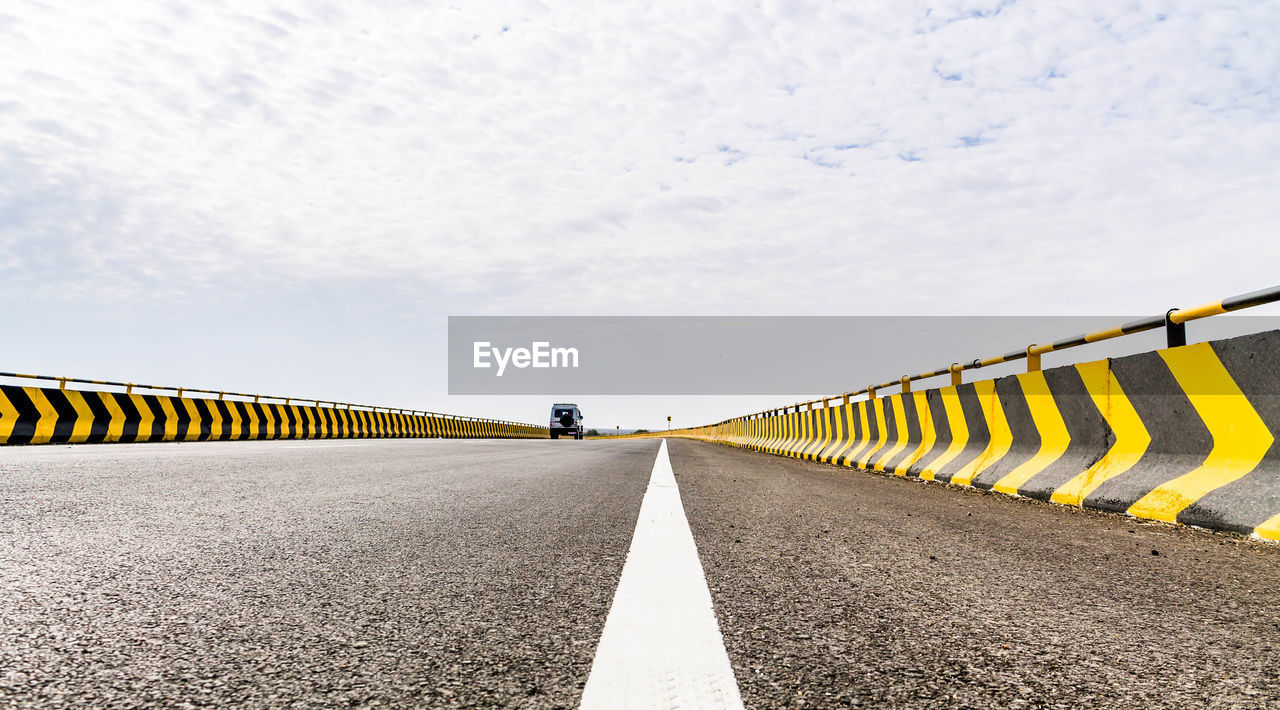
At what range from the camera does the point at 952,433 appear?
27.5ft

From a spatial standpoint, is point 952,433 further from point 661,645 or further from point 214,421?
point 214,421

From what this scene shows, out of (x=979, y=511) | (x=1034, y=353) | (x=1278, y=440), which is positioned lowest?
(x=979, y=511)

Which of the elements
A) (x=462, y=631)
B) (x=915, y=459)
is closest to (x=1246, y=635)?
(x=462, y=631)

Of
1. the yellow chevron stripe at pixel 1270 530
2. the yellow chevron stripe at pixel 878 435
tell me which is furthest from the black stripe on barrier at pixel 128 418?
the yellow chevron stripe at pixel 1270 530

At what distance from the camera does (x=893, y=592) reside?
8.80 feet

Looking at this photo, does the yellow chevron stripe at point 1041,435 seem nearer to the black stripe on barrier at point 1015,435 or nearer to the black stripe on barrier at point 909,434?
the black stripe on barrier at point 1015,435

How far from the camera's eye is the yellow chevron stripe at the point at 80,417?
1394 centimetres

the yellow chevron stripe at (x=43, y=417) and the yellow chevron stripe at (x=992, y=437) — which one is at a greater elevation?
the yellow chevron stripe at (x=43, y=417)

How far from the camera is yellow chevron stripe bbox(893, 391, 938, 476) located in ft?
29.5

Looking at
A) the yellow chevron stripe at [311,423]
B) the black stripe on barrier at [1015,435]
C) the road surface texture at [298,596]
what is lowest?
the road surface texture at [298,596]

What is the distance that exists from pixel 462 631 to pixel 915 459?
7.87 metres

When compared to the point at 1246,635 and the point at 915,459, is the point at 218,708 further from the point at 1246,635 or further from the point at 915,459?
the point at 915,459

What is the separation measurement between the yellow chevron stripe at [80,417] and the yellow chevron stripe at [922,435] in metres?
13.7

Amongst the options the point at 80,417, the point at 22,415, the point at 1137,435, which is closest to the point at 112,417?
the point at 80,417
